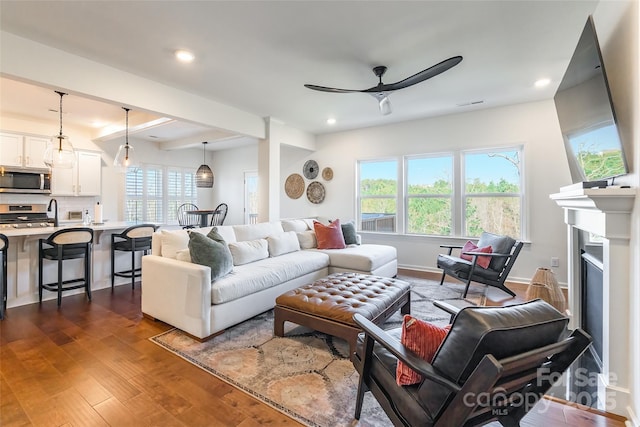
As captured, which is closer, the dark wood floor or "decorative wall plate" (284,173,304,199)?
the dark wood floor

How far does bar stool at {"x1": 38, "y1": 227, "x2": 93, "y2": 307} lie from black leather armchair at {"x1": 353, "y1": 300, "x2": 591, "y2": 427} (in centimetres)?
391

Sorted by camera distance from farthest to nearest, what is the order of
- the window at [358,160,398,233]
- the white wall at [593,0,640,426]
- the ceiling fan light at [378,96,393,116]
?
the window at [358,160,398,233]
the ceiling fan light at [378,96,393,116]
the white wall at [593,0,640,426]

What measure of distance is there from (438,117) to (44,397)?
5.72 m

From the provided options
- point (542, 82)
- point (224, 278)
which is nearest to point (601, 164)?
point (542, 82)

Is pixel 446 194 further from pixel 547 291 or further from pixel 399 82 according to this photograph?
pixel 399 82

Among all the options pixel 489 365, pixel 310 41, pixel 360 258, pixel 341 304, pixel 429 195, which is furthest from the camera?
pixel 429 195

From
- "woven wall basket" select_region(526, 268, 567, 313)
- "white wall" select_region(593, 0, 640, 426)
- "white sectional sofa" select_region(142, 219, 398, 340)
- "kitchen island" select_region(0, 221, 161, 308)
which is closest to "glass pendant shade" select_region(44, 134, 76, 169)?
"kitchen island" select_region(0, 221, 161, 308)

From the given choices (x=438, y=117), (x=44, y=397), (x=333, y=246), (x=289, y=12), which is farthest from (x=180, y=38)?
(x=438, y=117)

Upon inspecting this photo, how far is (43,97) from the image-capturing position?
404 cm

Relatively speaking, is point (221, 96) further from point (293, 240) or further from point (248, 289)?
point (248, 289)

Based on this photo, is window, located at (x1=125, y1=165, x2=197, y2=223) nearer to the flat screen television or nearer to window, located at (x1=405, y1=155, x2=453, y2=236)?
window, located at (x1=405, y1=155, x2=453, y2=236)

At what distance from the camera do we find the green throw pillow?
2.77 meters

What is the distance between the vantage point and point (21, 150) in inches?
192

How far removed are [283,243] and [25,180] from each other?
4512mm
